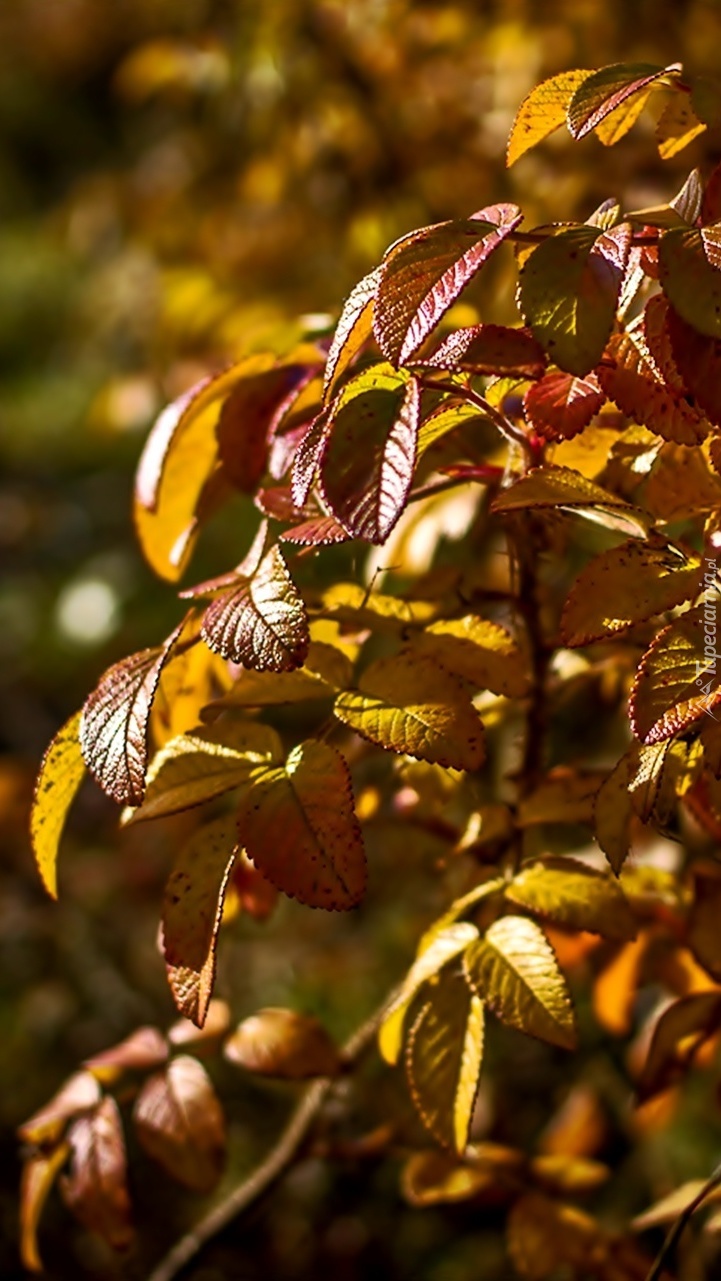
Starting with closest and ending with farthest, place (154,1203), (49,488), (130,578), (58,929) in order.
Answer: (154,1203)
(58,929)
(130,578)
(49,488)

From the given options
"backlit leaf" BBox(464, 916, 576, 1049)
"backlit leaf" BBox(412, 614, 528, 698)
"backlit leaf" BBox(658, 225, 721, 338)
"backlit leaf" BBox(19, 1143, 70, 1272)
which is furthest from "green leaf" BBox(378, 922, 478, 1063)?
"backlit leaf" BBox(658, 225, 721, 338)

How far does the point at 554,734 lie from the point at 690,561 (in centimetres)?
89

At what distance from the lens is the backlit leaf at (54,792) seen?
23.9 inches

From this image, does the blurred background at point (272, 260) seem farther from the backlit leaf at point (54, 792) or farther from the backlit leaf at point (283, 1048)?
the backlit leaf at point (54, 792)

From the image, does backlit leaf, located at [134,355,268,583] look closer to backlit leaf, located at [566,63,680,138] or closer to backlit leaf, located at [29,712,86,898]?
backlit leaf, located at [29,712,86,898]

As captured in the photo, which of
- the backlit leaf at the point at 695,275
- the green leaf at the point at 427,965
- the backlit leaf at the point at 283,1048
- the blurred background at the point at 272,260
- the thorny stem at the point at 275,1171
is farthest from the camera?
the blurred background at the point at 272,260

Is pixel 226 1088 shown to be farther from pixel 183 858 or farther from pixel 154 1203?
pixel 183 858

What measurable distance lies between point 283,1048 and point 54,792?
0.30 meters

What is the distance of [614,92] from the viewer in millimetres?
522

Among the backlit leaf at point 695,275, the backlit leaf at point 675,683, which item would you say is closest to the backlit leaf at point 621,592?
the backlit leaf at point 675,683

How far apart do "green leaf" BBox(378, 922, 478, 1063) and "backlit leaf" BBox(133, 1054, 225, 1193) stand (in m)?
0.14

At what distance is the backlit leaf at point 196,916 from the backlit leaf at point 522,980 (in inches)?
5.9

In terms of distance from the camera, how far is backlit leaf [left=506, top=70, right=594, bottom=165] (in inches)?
22.6

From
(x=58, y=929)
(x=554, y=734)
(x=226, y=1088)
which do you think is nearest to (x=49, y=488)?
(x=58, y=929)
